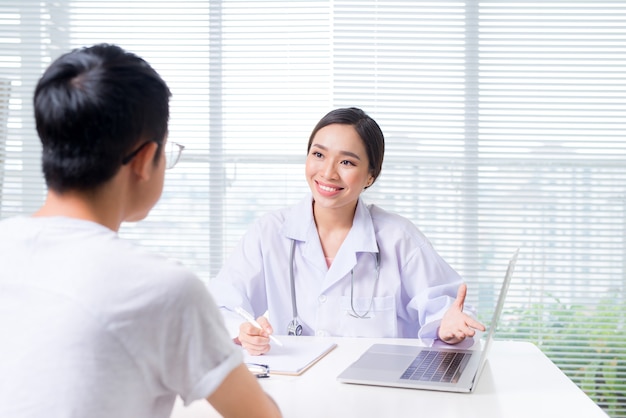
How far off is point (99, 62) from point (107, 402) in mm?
423

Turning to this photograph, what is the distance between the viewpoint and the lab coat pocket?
212 cm

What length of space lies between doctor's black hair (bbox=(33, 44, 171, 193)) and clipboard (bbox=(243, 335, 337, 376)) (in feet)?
2.27

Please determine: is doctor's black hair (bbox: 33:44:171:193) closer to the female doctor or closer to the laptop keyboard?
the laptop keyboard

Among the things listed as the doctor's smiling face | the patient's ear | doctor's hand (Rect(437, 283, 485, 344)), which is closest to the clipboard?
doctor's hand (Rect(437, 283, 485, 344))

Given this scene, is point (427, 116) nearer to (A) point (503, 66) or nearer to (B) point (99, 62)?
(A) point (503, 66)

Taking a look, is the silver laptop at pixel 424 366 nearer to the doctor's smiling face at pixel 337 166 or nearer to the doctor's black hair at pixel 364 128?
the doctor's smiling face at pixel 337 166

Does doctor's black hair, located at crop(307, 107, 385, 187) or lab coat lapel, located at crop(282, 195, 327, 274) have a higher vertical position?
doctor's black hair, located at crop(307, 107, 385, 187)

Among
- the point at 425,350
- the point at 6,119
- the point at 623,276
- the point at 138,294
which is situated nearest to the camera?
the point at 138,294

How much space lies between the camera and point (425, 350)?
1705mm

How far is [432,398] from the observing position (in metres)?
1.31

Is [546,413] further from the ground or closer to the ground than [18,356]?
closer to the ground

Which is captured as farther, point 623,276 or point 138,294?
point 623,276

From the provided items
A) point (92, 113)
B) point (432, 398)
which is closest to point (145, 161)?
point (92, 113)

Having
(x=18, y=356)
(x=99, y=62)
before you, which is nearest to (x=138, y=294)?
(x=18, y=356)
